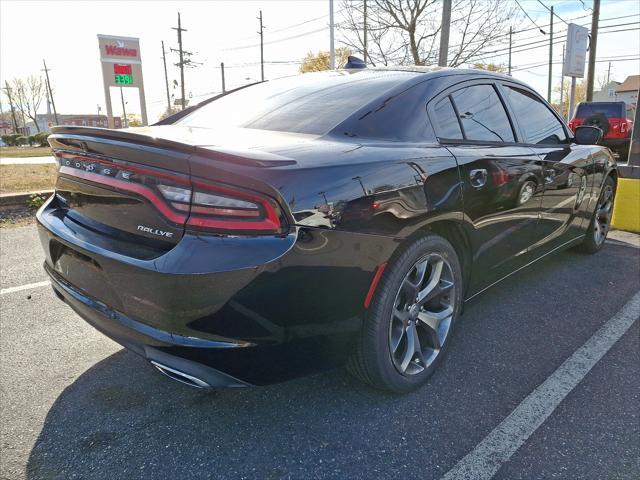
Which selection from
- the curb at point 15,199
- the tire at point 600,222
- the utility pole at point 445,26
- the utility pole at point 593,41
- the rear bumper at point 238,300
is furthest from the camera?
the utility pole at point 593,41

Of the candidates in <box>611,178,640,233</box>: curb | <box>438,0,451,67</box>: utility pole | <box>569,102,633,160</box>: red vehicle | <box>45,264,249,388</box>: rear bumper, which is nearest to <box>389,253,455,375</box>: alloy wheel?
<box>45,264,249,388</box>: rear bumper

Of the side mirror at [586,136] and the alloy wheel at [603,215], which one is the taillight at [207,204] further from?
the alloy wheel at [603,215]

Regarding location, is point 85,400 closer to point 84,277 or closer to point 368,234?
point 84,277

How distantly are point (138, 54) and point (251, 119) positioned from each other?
1646cm

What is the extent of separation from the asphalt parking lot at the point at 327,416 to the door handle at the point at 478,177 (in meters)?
0.97

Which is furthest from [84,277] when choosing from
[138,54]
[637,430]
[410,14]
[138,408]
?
[410,14]

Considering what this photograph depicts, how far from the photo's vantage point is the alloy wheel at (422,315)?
2.15 meters

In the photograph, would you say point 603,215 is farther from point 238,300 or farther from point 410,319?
point 238,300

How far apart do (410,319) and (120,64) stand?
56.1 feet

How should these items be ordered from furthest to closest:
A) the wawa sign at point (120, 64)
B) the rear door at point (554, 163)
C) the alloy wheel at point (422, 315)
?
1. the wawa sign at point (120, 64)
2. the rear door at point (554, 163)
3. the alloy wheel at point (422, 315)

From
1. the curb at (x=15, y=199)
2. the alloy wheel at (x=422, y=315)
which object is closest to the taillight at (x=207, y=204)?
the alloy wheel at (x=422, y=315)

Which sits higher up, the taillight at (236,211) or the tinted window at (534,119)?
the tinted window at (534,119)

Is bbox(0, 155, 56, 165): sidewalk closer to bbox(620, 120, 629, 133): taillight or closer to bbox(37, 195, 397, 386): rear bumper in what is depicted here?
bbox(37, 195, 397, 386): rear bumper

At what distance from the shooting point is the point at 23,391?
88.8 inches
